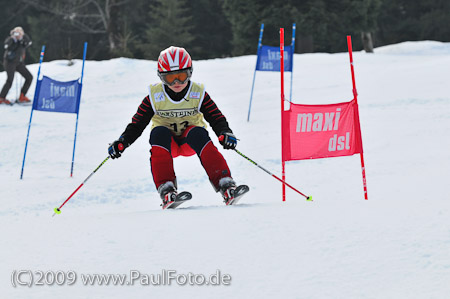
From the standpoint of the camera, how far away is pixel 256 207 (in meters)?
3.93

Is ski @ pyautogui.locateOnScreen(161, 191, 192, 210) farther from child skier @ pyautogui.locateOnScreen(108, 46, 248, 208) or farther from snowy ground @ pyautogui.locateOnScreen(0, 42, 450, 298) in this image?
snowy ground @ pyautogui.locateOnScreen(0, 42, 450, 298)

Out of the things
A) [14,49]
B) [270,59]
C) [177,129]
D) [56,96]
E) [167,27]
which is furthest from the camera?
[167,27]

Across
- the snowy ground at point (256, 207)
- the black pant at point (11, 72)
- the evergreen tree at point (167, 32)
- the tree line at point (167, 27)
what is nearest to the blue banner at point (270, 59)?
the snowy ground at point (256, 207)

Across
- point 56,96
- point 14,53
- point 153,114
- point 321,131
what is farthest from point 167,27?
point 321,131

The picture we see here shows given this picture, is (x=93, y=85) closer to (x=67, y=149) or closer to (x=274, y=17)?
(x=67, y=149)

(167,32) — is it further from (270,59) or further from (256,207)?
(256,207)

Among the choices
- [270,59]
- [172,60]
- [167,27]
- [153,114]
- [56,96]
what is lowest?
[153,114]

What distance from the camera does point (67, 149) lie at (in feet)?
32.3

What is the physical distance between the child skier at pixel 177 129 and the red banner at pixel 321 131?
491mm

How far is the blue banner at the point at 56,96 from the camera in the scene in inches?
313

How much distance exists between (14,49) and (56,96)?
5.35 meters

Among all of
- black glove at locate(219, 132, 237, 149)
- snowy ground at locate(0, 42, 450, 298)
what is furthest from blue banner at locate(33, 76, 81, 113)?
black glove at locate(219, 132, 237, 149)

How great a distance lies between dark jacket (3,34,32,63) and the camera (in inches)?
497

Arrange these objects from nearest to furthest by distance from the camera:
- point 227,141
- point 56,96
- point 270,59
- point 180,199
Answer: point 180,199, point 227,141, point 56,96, point 270,59
